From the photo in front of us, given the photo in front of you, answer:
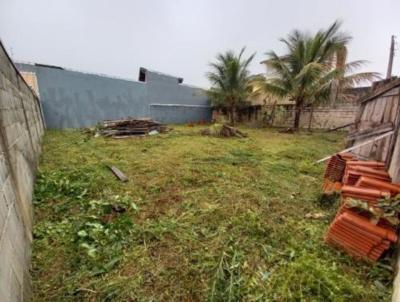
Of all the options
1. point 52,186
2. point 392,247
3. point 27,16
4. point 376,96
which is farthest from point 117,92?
point 392,247

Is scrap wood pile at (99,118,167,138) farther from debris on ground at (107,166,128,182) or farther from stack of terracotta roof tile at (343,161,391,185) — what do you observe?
stack of terracotta roof tile at (343,161,391,185)

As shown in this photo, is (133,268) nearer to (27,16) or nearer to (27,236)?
(27,236)

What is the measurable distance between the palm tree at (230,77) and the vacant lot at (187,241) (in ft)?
28.4

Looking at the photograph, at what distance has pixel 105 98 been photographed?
9.67 m

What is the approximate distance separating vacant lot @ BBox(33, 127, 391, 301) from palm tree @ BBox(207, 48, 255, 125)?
8.65 m

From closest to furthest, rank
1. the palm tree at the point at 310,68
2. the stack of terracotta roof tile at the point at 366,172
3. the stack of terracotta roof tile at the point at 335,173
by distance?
1. the stack of terracotta roof tile at the point at 366,172
2. the stack of terracotta roof tile at the point at 335,173
3. the palm tree at the point at 310,68

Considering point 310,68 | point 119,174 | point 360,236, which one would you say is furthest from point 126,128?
point 360,236

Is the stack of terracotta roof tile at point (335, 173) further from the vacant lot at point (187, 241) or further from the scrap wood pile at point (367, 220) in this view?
the scrap wood pile at point (367, 220)

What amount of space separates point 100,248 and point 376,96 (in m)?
3.85

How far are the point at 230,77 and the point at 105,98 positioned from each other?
6.05 metres

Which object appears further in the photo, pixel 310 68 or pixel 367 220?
pixel 310 68

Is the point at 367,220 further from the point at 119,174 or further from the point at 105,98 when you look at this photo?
the point at 105,98

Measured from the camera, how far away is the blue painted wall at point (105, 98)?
7988 mm

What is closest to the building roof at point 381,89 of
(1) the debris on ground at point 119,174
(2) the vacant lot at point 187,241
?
(2) the vacant lot at point 187,241
